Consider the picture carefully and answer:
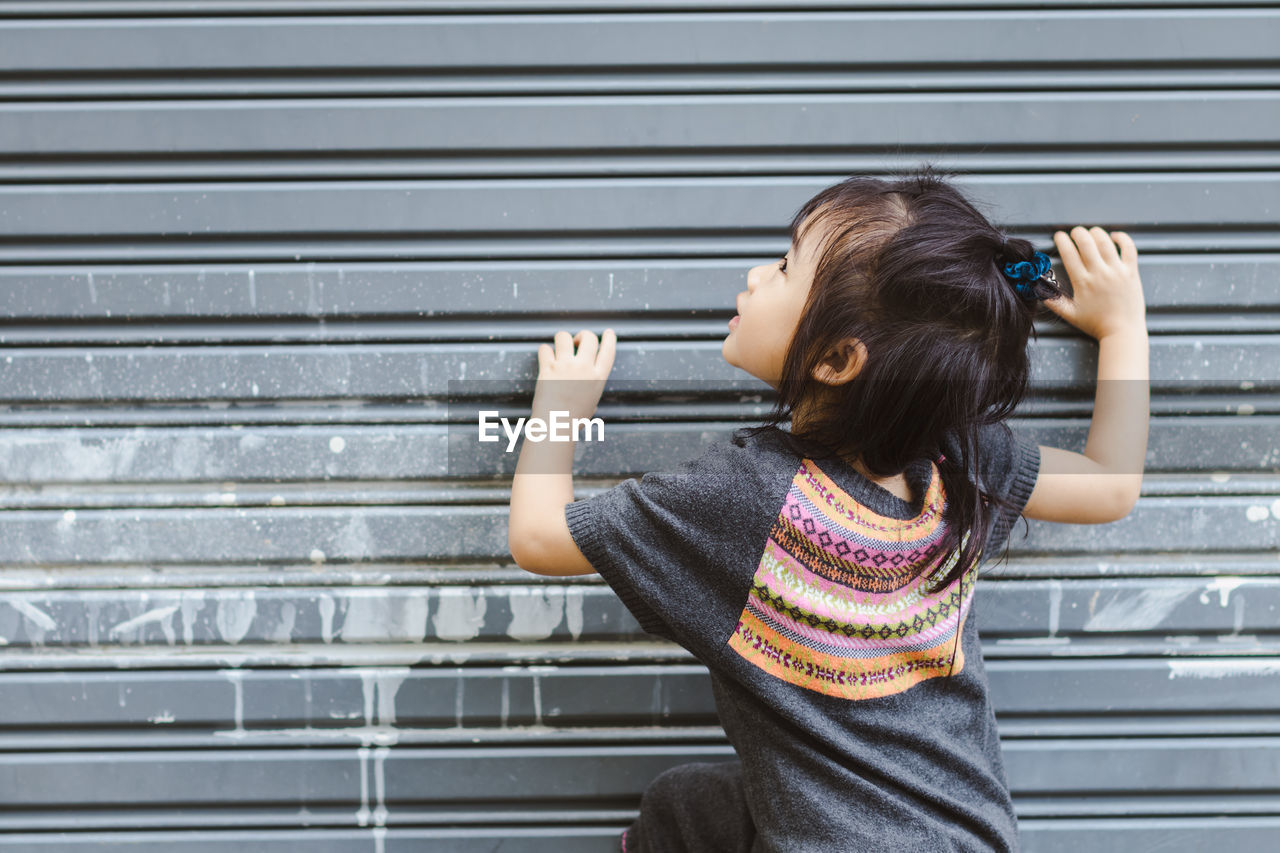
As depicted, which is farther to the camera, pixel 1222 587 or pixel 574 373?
pixel 1222 587

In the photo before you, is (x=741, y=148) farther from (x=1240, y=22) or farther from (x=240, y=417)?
(x=240, y=417)

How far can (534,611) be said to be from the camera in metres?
1.83

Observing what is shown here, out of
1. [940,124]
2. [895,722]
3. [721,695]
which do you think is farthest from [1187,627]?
[940,124]

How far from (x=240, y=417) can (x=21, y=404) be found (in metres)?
0.52

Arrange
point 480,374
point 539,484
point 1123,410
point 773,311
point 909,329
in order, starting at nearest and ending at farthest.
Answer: point 909,329, point 773,311, point 539,484, point 1123,410, point 480,374

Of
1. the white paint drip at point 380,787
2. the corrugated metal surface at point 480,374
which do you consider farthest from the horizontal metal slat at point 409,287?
the white paint drip at point 380,787

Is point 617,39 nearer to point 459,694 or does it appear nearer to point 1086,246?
point 1086,246

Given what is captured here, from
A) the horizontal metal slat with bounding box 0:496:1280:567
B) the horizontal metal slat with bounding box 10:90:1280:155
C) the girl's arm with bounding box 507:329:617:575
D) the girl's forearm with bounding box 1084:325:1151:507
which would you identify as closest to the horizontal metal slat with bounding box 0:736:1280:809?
the horizontal metal slat with bounding box 0:496:1280:567

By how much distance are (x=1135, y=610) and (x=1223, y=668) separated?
0.27m

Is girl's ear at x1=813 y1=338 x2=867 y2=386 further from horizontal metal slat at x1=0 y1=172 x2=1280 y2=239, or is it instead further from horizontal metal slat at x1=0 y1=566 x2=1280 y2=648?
horizontal metal slat at x1=0 y1=566 x2=1280 y2=648

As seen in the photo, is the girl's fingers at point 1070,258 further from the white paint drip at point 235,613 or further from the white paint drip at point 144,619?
the white paint drip at point 144,619

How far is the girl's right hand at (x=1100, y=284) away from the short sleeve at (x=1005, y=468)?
365 millimetres

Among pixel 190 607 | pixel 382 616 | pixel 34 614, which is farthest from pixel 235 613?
pixel 34 614

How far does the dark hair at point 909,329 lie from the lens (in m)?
1.25
